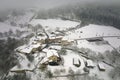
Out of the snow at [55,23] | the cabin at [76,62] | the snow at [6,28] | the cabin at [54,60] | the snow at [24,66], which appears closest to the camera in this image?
the snow at [24,66]

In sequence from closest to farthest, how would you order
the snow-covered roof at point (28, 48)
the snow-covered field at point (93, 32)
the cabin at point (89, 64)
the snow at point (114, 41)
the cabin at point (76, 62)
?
1. the cabin at point (89, 64)
2. the cabin at point (76, 62)
3. the snow-covered roof at point (28, 48)
4. the snow at point (114, 41)
5. the snow-covered field at point (93, 32)

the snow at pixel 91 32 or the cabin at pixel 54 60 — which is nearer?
the cabin at pixel 54 60

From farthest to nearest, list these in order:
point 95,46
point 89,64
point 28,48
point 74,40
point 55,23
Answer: point 55,23 < point 74,40 < point 95,46 < point 28,48 < point 89,64

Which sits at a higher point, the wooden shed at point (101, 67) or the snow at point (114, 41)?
the snow at point (114, 41)

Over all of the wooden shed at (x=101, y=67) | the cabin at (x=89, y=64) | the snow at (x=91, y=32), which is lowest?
the wooden shed at (x=101, y=67)

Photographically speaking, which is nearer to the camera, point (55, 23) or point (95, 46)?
point (95, 46)

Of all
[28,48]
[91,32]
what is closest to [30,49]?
[28,48]

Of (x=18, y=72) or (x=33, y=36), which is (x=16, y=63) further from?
(x=33, y=36)

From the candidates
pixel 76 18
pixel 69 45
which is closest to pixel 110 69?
pixel 69 45

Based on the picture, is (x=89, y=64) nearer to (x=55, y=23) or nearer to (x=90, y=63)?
(x=90, y=63)

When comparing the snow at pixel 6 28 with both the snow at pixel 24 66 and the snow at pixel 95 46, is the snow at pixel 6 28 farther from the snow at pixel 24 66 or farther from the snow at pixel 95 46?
the snow at pixel 95 46

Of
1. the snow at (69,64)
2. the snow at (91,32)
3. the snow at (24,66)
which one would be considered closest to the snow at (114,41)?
the snow at (91,32)
